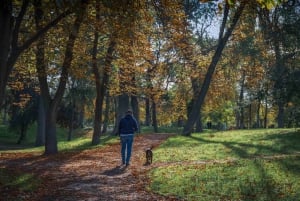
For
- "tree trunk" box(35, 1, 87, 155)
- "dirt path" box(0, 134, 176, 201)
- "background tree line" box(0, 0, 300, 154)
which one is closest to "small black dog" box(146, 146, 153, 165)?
"dirt path" box(0, 134, 176, 201)

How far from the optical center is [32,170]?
15.0 metres

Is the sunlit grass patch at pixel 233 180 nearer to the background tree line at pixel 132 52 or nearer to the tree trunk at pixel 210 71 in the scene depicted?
the background tree line at pixel 132 52

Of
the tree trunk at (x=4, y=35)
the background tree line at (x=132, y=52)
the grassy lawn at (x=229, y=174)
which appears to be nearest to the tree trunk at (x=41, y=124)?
the background tree line at (x=132, y=52)

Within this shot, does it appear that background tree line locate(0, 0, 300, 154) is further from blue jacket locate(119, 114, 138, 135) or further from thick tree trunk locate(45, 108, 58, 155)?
blue jacket locate(119, 114, 138, 135)

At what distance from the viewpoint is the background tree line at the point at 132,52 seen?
13.0 meters

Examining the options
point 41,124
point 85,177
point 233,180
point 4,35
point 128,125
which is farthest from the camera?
point 41,124

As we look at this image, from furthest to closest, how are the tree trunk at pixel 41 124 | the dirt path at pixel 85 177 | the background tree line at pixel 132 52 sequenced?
1. the tree trunk at pixel 41 124
2. the background tree line at pixel 132 52
3. the dirt path at pixel 85 177

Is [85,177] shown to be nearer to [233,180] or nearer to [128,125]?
[128,125]

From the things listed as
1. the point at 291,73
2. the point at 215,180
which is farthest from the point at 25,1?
the point at 291,73

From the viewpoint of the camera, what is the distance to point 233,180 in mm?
11312

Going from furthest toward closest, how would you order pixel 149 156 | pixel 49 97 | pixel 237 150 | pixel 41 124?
pixel 41 124
pixel 49 97
pixel 237 150
pixel 149 156

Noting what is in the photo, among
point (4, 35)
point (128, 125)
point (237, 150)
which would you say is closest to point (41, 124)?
point (128, 125)

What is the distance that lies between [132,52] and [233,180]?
37.4ft

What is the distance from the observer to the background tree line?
13016 millimetres
